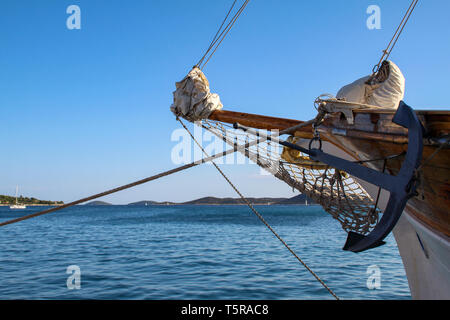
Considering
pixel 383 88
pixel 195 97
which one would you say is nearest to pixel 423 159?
pixel 383 88

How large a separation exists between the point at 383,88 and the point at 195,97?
2021 mm

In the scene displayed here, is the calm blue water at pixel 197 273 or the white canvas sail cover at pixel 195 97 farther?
the calm blue water at pixel 197 273

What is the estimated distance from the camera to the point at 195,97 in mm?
4262

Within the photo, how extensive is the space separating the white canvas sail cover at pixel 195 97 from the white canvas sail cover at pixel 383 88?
144cm

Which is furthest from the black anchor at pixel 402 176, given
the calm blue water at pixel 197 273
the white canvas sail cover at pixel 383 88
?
the calm blue water at pixel 197 273

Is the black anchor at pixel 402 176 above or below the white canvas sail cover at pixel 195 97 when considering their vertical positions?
below

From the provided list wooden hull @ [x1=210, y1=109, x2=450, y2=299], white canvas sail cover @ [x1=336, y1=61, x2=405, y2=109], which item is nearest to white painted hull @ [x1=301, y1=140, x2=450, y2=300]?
wooden hull @ [x1=210, y1=109, x2=450, y2=299]

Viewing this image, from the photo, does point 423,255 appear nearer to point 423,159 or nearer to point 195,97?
point 423,159

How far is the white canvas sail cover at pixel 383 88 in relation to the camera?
4.36 metres

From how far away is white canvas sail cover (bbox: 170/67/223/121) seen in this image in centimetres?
425

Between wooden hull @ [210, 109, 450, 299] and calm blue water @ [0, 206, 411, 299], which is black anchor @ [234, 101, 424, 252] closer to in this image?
wooden hull @ [210, 109, 450, 299]

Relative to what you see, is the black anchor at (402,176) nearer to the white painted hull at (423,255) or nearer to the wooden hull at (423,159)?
the wooden hull at (423,159)
